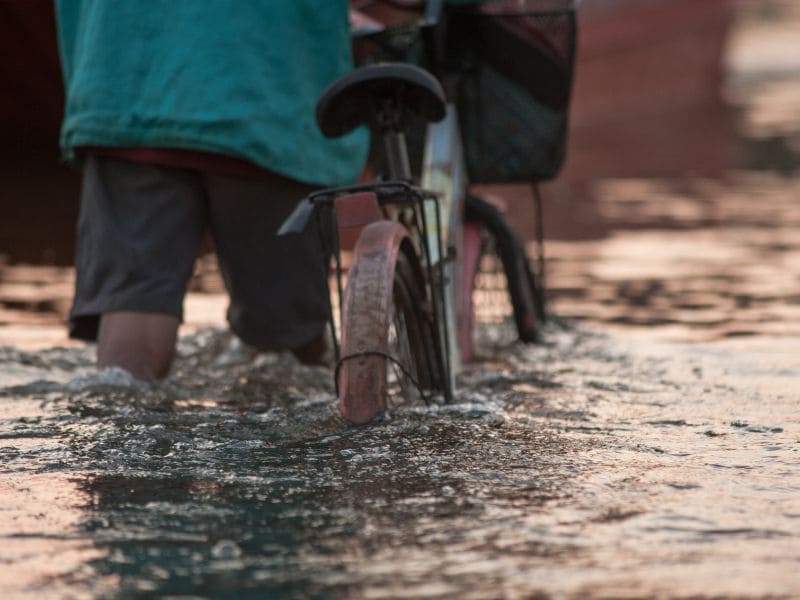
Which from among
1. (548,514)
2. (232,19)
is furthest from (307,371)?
(548,514)

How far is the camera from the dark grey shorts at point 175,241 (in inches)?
166

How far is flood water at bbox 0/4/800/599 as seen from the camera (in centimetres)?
266

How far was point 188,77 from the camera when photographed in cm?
409

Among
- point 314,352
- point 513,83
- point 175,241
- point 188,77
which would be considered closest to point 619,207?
point 513,83

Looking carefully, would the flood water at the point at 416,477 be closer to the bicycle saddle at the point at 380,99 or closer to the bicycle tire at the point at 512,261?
the bicycle tire at the point at 512,261

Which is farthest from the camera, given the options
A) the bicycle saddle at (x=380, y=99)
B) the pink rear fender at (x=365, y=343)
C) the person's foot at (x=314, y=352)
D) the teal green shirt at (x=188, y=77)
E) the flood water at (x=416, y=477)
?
the person's foot at (x=314, y=352)

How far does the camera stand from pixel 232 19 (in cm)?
412

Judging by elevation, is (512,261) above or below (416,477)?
above

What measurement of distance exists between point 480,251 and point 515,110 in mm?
480

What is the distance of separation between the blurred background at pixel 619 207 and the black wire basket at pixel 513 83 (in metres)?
1.36

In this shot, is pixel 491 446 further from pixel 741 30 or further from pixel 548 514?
pixel 741 30

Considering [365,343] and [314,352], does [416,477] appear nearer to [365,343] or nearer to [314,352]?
[365,343]

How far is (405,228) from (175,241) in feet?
2.42

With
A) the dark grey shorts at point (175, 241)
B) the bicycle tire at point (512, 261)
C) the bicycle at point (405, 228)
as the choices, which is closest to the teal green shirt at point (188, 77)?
the dark grey shorts at point (175, 241)
